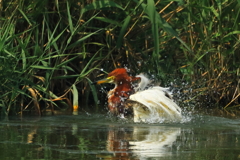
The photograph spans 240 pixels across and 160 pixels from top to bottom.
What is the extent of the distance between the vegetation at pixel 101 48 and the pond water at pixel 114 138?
20.4 inches

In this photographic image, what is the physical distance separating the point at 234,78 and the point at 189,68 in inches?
22.4

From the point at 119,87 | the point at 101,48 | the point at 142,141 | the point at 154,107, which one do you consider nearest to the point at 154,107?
the point at 154,107

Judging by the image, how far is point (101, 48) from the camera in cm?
652

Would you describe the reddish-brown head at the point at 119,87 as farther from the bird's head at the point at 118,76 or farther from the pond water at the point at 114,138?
the pond water at the point at 114,138

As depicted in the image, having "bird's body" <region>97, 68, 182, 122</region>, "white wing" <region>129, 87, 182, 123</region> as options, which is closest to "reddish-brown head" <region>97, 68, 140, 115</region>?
"bird's body" <region>97, 68, 182, 122</region>

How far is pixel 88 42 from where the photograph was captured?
22.0 feet

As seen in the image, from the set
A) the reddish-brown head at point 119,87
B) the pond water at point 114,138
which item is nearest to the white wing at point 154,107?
the pond water at point 114,138

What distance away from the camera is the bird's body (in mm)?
5652

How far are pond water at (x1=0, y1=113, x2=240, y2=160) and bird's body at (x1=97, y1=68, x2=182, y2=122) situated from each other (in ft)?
0.63

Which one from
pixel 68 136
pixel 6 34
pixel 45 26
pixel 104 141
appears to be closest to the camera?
pixel 104 141

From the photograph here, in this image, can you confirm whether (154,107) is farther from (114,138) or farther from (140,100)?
(114,138)

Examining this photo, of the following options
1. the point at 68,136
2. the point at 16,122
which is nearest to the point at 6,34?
the point at 16,122

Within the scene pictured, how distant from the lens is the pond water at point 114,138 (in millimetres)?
3529

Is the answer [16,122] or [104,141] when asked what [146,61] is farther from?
[104,141]
